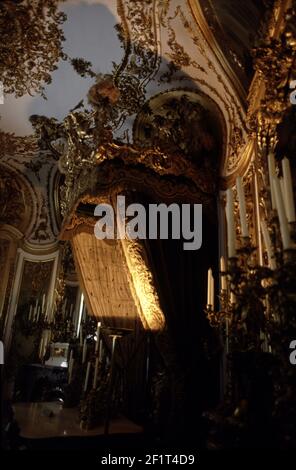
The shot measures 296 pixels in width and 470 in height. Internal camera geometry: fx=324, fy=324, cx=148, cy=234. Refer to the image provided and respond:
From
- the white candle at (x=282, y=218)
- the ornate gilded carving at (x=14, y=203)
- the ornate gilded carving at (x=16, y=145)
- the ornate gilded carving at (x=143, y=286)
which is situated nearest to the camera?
the white candle at (x=282, y=218)

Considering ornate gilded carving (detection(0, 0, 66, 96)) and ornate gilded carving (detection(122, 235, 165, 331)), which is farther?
ornate gilded carving (detection(122, 235, 165, 331))

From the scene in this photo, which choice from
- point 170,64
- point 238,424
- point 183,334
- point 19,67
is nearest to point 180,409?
point 183,334

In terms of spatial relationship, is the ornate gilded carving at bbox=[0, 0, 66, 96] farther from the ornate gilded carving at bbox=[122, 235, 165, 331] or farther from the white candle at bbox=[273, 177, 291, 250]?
the white candle at bbox=[273, 177, 291, 250]

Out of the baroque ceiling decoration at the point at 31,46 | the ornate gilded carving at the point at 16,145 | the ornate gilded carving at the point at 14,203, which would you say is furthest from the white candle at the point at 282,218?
the ornate gilded carving at the point at 14,203

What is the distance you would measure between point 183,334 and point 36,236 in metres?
3.53

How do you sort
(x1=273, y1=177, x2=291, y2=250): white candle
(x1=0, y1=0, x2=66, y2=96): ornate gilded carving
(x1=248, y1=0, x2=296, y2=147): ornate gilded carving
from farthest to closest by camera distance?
(x1=0, y1=0, x2=66, y2=96): ornate gilded carving
(x1=248, y1=0, x2=296, y2=147): ornate gilded carving
(x1=273, y1=177, x2=291, y2=250): white candle

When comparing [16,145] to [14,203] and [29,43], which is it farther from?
[29,43]

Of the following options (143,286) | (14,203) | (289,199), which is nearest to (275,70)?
(289,199)

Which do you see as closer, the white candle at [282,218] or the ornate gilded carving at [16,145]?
Answer: the white candle at [282,218]

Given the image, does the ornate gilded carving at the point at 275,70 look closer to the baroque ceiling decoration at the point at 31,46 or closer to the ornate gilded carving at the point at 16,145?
the baroque ceiling decoration at the point at 31,46

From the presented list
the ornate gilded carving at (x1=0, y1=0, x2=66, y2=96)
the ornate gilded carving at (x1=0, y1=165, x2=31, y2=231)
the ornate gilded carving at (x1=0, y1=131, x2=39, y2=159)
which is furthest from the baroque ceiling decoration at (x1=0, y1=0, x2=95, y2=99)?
the ornate gilded carving at (x1=0, y1=165, x2=31, y2=231)

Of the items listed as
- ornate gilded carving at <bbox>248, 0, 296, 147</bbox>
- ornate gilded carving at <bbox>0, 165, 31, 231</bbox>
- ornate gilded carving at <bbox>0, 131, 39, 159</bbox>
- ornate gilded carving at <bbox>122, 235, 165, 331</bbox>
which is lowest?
ornate gilded carving at <bbox>122, 235, 165, 331</bbox>

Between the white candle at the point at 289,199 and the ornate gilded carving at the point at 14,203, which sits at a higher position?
the ornate gilded carving at the point at 14,203

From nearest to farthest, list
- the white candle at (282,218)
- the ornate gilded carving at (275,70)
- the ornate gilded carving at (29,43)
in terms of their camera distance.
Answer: the white candle at (282,218) → the ornate gilded carving at (275,70) → the ornate gilded carving at (29,43)
